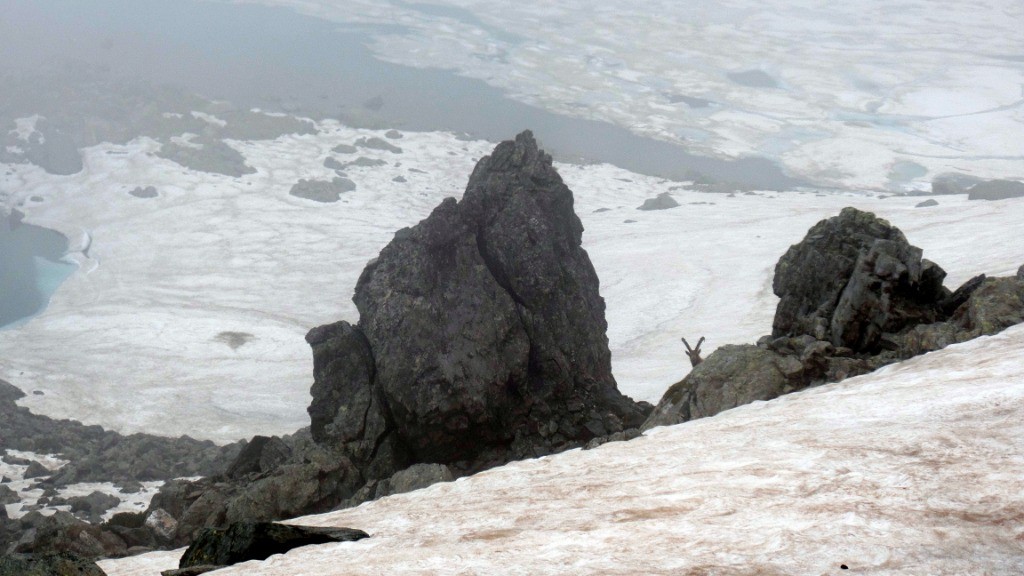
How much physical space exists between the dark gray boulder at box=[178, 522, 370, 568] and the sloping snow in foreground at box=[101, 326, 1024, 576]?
0.40 m

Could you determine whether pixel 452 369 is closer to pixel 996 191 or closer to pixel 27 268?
pixel 996 191

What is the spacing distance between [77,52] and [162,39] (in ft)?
85.2

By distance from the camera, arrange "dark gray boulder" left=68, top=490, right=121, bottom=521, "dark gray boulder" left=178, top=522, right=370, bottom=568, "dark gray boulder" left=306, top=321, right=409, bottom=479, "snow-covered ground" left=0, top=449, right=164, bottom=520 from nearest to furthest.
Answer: "dark gray boulder" left=178, top=522, right=370, bottom=568, "dark gray boulder" left=306, top=321, right=409, bottom=479, "dark gray boulder" left=68, top=490, right=121, bottom=521, "snow-covered ground" left=0, top=449, right=164, bottom=520

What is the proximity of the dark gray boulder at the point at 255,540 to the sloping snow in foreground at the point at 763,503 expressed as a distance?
40 cm

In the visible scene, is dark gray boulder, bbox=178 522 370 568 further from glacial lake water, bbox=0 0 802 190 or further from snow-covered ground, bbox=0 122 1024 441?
glacial lake water, bbox=0 0 802 190

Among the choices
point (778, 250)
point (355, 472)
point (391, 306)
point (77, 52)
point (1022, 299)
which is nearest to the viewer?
point (1022, 299)

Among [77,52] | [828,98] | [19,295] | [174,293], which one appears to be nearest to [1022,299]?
[174,293]

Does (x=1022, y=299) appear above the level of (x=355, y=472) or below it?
above

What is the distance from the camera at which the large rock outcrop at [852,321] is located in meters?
16.5

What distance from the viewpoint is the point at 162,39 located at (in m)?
200

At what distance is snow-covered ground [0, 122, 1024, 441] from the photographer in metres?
47.1

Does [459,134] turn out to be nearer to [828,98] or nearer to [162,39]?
[828,98]

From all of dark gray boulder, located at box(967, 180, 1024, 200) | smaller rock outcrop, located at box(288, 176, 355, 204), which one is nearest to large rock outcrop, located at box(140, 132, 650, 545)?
dark gray boulder, located at box(967, 180, 1024, 200)

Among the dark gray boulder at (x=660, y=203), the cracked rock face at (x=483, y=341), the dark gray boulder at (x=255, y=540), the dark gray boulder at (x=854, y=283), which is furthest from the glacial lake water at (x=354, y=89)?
the dark gray boulder at (x=255, y=540)
